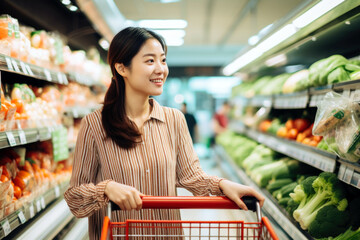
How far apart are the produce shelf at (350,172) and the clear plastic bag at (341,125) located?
4 centimetres

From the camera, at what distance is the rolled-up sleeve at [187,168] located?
4.63 ft

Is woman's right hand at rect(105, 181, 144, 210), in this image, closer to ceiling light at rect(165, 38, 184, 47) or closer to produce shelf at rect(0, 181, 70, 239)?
produce shelf at rect(0, 181, 70, 239)

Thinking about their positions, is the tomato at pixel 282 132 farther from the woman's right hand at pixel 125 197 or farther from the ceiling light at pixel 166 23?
the ceiling light at pixel 166 23

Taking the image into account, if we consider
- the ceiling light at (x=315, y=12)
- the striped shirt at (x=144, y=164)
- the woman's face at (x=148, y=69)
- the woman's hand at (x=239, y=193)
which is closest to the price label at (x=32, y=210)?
the striped shirt at (x=144, y=164)

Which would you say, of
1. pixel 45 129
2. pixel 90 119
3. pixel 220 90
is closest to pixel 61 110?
pixel 45 129

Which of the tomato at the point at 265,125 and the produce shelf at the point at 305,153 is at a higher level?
the tomato at the point at 265,125

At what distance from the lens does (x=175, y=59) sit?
10.2m

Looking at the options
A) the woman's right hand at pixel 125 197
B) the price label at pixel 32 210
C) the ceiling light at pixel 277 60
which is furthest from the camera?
the ceiling light at pixel 277 60

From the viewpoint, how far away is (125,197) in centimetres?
112

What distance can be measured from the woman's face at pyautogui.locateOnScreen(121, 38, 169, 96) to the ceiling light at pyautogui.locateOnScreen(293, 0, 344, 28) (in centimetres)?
111

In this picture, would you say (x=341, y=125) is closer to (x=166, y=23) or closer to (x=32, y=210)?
(x=32, y=210)

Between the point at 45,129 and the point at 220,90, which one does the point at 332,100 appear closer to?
the point at 45,129

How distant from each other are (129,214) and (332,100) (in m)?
1.29

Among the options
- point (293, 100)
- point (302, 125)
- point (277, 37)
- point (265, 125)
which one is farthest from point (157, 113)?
point (265, 125)
